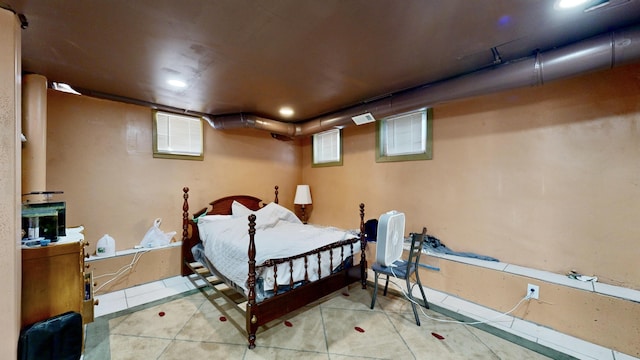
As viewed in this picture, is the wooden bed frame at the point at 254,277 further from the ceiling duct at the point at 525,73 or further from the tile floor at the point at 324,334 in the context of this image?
the ceiling duct at the point at 525,73

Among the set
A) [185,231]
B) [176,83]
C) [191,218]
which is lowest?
[185,231]

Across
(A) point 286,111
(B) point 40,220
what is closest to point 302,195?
(A) point 286,111

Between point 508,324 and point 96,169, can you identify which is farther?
point 96,169

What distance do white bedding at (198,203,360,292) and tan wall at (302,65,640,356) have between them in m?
1.32

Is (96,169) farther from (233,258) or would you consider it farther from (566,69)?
(566,69)

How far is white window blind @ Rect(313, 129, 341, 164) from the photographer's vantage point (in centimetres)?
444

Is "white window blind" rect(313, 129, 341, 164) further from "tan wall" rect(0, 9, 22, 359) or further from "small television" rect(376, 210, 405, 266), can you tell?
"tan wall" rect(0, 9, 22, 359)

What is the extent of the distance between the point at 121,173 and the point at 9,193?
2005mm

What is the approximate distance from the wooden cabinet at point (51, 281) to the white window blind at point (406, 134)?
3.51 m

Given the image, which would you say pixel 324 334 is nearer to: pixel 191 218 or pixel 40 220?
pixel 40 220

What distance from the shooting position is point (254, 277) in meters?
2.12

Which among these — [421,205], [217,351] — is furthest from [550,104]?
[217,351]

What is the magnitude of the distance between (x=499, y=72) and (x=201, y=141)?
3.86 meters

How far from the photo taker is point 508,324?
2289 mm
